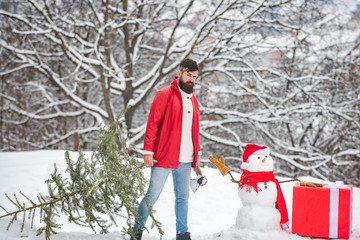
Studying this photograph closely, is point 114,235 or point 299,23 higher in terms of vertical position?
point 299,23

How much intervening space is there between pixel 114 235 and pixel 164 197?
7.30ft

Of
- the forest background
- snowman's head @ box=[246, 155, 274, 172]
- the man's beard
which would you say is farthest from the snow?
the forest background

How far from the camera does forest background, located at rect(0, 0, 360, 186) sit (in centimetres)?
777

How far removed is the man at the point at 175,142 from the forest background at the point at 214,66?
331 centimetres

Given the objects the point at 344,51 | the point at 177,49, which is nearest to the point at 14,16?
the point at 177,49

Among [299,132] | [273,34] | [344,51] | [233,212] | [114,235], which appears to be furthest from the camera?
[299,132]

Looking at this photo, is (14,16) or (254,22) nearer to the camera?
(14,16)

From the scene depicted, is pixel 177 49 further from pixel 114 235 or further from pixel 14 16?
pixel 114 235

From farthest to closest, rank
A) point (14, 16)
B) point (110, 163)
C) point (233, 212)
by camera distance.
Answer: point (14, 16)
point (233, 212)
point (110, 163)

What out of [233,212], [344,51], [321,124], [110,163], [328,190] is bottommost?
[233,212]

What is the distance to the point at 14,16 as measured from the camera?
7.23 metres

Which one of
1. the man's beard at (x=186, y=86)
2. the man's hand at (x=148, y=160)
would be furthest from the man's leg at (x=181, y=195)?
the man's beard at (x=186, y=86)

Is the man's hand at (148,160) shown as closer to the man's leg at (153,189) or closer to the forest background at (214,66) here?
the man's leg at (153,189)

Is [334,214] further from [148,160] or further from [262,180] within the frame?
[148,160]
